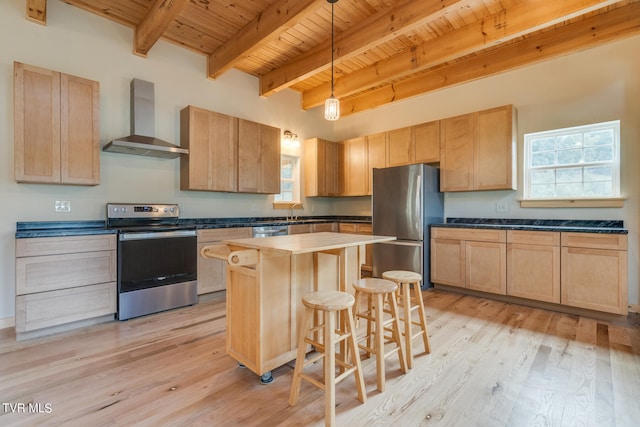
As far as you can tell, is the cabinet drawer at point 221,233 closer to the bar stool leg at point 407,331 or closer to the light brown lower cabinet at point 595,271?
the bar stool leg at point 407,331

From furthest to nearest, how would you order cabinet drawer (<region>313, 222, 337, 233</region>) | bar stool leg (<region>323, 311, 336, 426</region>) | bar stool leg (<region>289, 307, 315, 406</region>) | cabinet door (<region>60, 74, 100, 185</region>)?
1. cabinet drawer (<region>313, 222, 337, 233</region>)
2. cabinet door (<region>60, 74, 100, 185</region>)
3. bar stool leg (<region>289, 307, 315, 406</region>)
4. bar stool leg (<region>323, 311, 336, 426</region>)

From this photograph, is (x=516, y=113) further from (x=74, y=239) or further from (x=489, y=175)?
(x=74, y=239)

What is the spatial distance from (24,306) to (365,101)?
509 centimetres

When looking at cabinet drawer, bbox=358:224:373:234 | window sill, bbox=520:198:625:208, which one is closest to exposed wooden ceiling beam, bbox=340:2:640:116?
window sill, bbox=520:198:625:208

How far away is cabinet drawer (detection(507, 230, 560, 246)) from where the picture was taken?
309cm

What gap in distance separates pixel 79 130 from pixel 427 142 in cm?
414

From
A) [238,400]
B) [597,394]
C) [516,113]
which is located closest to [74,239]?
[238,400]

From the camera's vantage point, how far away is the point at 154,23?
115 inches

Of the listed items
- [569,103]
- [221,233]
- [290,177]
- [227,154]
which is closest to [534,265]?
[569,103]

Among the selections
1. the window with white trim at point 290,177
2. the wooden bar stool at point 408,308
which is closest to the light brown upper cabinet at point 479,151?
the wooden bar stool at point 408,308

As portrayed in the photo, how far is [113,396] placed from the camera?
1.70m

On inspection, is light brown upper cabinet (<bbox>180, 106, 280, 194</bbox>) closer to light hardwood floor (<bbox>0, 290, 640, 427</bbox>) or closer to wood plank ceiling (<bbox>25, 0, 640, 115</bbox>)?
wood plank ceiling (<bbox>25, 0, 640, 115</bbox>)

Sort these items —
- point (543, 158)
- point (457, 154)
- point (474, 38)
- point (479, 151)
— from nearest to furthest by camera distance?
point (474, 38)
point (543, 158)
point (479, 151)
point (457, 154)

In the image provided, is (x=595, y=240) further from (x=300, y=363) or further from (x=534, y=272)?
(x=300, y=363)
